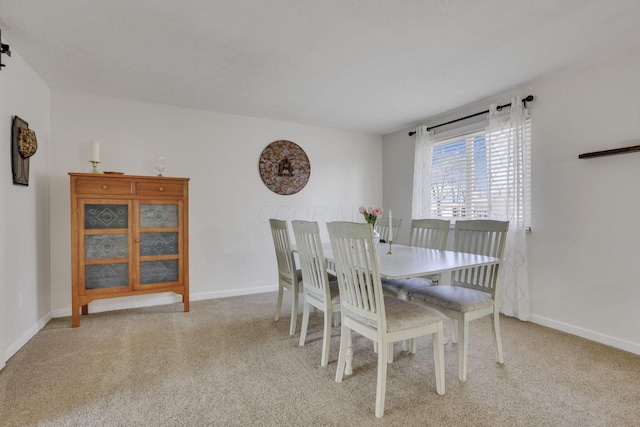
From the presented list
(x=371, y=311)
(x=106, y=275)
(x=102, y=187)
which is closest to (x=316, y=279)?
(x=371, y=311)

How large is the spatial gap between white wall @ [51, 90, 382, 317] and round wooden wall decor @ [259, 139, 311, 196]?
0.08 m

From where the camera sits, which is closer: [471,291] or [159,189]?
[471,291]

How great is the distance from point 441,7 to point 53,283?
398 cm

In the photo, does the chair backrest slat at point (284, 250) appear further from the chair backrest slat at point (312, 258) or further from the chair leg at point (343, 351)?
the chair leg at point (343, 351)

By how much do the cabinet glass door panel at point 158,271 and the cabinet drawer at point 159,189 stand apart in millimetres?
673

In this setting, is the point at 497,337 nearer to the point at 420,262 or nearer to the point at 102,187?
the point at 420,262

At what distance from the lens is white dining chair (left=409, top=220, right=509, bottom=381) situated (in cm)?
198

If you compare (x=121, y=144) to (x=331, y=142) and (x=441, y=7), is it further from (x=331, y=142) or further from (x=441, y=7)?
(x=441, y=7)

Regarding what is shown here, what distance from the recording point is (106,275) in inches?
116

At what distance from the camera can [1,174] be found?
2.10 meters

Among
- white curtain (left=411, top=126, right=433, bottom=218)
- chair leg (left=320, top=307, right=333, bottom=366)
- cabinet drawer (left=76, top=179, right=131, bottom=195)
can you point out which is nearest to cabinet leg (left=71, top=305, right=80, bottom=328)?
cabinet drawer (left=76, top=179, right=131, bottom=195)

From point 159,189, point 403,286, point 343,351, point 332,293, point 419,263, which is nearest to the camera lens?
point 343,351

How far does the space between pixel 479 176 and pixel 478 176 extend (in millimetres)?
13

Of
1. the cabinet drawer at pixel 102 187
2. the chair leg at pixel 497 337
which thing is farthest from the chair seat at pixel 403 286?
the cabinet drawer at pixel 102 187
